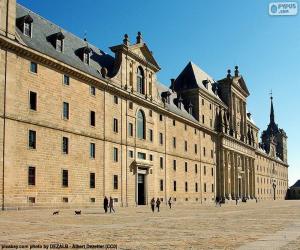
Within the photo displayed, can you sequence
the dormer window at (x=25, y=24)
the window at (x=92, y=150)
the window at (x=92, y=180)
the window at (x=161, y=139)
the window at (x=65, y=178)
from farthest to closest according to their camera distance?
the window at (x=161, y=139) → the window at (x=92, y=150) → the window at (x=92, y=180) → the window at (x=65, y=178) → the dormer window at (x=25, y=24)

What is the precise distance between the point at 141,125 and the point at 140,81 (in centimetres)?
576

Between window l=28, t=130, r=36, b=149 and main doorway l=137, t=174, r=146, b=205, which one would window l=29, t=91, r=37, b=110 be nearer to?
window l=28, t=130, r=36, b=149

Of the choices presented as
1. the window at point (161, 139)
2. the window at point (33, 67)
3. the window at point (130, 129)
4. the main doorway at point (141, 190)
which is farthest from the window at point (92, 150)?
the window at point (161, 139)

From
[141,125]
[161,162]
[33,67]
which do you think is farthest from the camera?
[161,162]

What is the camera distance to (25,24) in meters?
39.5

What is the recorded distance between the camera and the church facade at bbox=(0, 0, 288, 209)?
35.6 metres

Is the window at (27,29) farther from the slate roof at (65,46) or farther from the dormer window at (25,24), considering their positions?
the slate roof at (65,46)

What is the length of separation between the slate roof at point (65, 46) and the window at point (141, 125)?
23.1 feet

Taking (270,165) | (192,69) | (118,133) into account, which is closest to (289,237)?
(118,133)

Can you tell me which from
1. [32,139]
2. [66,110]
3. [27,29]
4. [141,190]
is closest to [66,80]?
[66,110]

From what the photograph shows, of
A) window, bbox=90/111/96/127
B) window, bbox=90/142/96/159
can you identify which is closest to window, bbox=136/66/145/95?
window, bbox=90/111/96/127

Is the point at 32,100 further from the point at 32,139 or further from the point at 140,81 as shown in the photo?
the point at 140,81

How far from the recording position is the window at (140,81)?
55225mm

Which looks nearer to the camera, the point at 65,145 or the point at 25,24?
the point at 25,24
